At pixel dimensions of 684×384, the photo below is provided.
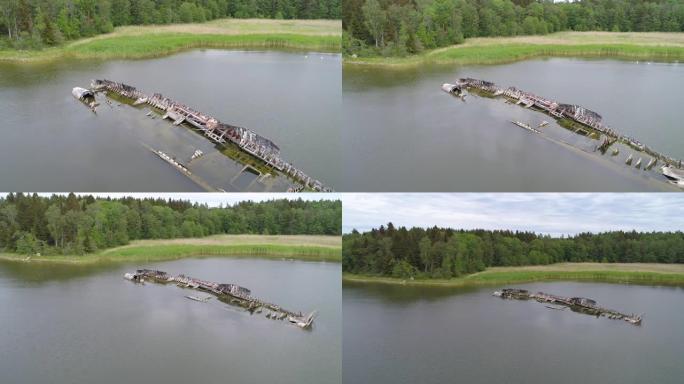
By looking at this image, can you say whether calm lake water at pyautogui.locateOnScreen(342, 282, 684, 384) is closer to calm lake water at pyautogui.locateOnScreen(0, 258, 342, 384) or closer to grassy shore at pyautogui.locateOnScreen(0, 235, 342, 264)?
calm lake water at pyautogui.locateOnScreen(0, 258, 342, 384)

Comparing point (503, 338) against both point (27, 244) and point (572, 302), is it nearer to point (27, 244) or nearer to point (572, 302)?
point (572, 302)

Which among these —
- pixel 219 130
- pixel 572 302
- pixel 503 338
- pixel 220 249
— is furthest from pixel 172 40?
pixel 572 302

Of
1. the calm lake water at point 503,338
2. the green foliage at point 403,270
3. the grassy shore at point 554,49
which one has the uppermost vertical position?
the grassy shore at point 554,49

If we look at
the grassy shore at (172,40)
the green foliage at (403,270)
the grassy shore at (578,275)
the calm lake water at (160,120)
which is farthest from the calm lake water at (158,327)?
the grassy shore at (172,40)

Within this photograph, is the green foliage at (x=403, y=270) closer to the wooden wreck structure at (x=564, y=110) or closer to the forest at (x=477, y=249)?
the forest at (x=477, y=249)

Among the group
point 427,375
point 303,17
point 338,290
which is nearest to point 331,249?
point 338,290

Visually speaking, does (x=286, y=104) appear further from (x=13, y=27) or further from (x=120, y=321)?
(x=13, y=27)
